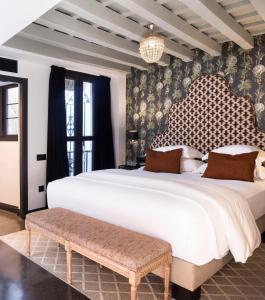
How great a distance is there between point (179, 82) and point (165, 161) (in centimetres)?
151

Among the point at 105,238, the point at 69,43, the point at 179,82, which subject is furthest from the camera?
the point at 179,82

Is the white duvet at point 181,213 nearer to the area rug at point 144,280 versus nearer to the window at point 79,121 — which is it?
the area rug at point 144,280

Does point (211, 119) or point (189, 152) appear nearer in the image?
point (189, 152)

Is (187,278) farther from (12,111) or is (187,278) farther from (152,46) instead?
(12,111)

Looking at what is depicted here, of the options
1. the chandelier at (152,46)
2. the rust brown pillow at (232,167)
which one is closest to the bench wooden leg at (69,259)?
the rust brown pillow at (232,167)

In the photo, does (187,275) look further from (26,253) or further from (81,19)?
(81,19)

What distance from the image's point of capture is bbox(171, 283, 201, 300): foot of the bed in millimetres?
2115

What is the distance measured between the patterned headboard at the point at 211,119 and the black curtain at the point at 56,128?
181 cm

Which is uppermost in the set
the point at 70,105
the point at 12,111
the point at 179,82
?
the point at 179,82

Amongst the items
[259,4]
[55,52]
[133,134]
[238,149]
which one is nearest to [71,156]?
[133,134]

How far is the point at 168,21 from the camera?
3000mm

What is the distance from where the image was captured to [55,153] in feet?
14.9

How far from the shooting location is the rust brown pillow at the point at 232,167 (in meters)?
3.27

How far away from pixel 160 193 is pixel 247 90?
238 centimetres
